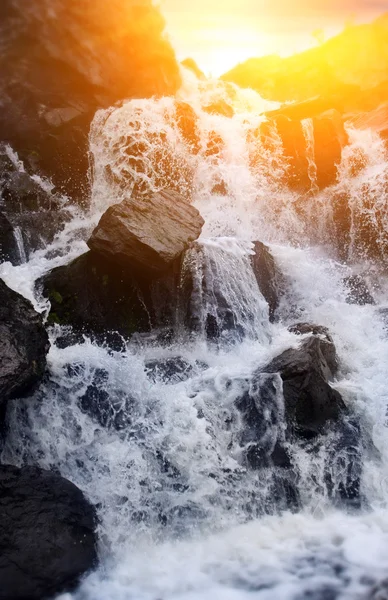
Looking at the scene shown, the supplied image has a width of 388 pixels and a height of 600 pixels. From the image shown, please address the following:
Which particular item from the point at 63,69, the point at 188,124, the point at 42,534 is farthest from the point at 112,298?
the point at 63,69

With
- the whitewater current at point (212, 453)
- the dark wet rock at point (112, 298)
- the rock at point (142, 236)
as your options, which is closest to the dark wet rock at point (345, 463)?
the whitewater current at point (212, 453)

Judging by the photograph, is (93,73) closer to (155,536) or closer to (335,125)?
(335,125)

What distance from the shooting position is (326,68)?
101ft

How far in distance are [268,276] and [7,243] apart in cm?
529

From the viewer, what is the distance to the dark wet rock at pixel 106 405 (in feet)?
19.8

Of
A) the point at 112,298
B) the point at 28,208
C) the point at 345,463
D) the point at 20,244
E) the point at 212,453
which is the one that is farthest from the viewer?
the point at 28,208

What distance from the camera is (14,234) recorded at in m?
9.84

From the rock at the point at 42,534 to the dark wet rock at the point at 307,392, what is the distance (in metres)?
2.73

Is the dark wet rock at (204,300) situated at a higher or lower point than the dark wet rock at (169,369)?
higher

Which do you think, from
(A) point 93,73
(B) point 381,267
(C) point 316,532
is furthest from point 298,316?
(A) point 93,73

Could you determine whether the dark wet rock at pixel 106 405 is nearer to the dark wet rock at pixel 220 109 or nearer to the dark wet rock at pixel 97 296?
the dark wet rock at pixel 97 296

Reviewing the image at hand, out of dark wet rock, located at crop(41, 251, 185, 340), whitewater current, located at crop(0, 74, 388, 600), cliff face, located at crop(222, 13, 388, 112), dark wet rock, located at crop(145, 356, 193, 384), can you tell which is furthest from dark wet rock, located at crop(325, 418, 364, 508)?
cliff face, located at crop(222, 13, 388, 112)

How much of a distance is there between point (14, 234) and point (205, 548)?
7.37 m

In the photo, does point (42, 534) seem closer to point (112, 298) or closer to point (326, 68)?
point (112, 298)
